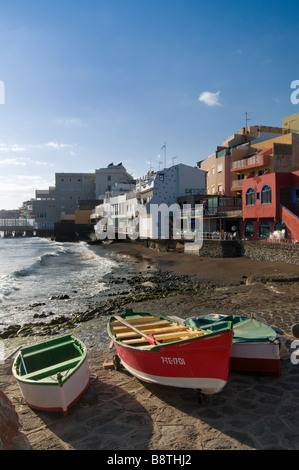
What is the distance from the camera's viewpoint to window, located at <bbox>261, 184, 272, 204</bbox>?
2977 centimetres

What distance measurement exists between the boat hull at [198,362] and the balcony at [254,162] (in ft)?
126

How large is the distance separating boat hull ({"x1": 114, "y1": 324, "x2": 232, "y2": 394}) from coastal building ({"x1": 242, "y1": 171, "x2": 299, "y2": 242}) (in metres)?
22.4

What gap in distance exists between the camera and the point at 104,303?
58.3 feet

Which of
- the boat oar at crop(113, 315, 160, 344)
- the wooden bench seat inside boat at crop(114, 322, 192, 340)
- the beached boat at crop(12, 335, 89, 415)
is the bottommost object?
the beached boat at crop(12, 335, 89, 415)

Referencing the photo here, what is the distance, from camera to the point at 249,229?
34.0 meters

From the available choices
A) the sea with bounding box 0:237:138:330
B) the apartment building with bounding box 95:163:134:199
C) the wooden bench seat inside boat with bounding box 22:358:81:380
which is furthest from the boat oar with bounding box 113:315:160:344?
the apartment building with bounding box 95:163:134:199

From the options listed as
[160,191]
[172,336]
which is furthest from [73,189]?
[172,336]

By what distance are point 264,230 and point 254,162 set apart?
45.2ft

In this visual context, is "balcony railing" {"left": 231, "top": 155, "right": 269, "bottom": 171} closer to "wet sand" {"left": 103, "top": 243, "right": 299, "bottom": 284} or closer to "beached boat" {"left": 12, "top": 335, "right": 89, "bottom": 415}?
"wet sand" {"left": 103, "top": 243, "right": 299, "bottom": 284}

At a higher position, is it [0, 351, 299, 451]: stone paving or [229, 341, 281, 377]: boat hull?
[229, 341, 281, 377]: boat hull

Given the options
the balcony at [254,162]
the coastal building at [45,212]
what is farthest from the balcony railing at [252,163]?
the coastal building at [45,212]

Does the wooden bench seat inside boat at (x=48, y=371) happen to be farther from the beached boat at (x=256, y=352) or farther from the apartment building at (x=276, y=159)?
the apartment building at (x=276, y=159)

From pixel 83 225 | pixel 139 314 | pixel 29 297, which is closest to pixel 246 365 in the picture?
pixel 139 314

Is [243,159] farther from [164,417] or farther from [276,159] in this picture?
[164,417]
